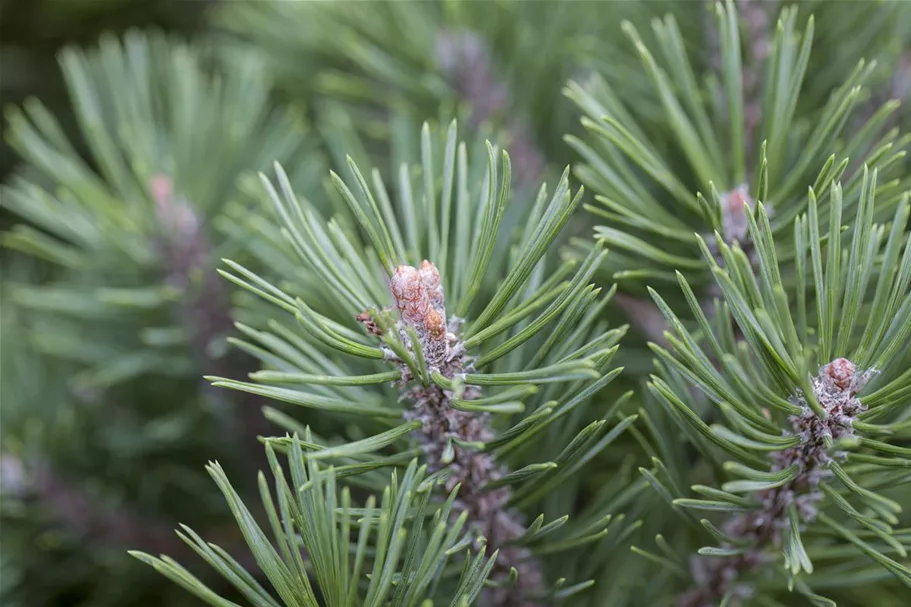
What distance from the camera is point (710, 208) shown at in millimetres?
313

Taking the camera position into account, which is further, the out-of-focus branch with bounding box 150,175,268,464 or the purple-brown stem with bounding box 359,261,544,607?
the out-of-focus branch with bounding box 150,175,268,464

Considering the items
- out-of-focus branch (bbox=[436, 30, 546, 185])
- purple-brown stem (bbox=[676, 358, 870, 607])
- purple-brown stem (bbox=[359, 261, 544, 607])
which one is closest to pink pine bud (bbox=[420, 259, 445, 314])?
purple-brown stem (bbox=[359, 261, 544, 607])

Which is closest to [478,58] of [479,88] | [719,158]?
[479,88]

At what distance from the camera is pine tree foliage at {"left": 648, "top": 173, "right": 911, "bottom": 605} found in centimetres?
26

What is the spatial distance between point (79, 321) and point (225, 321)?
0.15m

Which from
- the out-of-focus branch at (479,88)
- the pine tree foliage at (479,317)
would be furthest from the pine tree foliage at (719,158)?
the out-of-focus branch at (479,88)

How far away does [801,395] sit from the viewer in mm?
282

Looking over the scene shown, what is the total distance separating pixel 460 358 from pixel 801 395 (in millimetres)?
126

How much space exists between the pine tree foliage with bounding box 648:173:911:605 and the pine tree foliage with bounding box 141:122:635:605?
4 centimetres

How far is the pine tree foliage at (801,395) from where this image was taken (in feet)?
0.85

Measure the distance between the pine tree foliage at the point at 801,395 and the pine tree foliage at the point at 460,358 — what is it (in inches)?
1.5

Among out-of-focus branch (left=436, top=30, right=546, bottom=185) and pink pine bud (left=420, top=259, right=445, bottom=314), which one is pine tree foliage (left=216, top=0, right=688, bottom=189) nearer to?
out-of-focus branch (left=436, top=30, right=546, bottom=185)

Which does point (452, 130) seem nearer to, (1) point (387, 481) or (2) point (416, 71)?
(1) point (387, 481)

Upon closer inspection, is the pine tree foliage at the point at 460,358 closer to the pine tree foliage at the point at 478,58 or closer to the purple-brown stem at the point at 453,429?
the purple-brown stem at the point at 453,429
